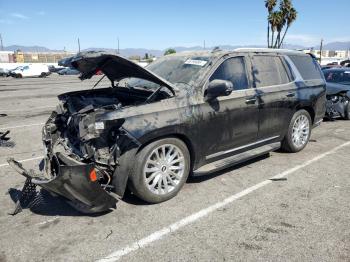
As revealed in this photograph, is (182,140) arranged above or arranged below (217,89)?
below

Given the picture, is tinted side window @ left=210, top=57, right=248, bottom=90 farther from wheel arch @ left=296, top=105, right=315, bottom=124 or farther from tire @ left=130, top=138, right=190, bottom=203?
wheel arch @ left=296, top=105, right=315, bottom=124

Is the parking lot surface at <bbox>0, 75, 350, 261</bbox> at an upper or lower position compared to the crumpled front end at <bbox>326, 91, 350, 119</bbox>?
lower

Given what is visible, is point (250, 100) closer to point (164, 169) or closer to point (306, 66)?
point (164, 169)

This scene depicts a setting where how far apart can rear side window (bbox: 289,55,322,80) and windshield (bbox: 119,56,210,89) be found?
2.14 metres

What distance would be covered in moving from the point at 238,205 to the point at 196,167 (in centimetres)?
75

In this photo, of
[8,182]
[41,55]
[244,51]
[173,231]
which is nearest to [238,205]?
[173,231]

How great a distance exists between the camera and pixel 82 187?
142 inches

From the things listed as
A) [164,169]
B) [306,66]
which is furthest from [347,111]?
[164,169]

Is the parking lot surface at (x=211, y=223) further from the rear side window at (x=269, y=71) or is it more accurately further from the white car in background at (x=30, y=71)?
the white car in background at (x=30, y=71)

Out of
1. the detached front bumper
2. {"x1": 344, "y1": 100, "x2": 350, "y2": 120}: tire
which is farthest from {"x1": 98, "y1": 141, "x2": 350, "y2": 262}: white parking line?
{"x1": 344, "y1": 100, "x2": 350, "y2": 120}: tire

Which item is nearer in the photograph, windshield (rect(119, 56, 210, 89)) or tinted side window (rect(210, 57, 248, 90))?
windshield (rect(119, 56, 210, 89))

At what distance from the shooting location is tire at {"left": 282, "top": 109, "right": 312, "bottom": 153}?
20.4ft

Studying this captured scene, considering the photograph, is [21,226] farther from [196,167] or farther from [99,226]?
[196,167]

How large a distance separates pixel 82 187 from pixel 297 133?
4293mm
